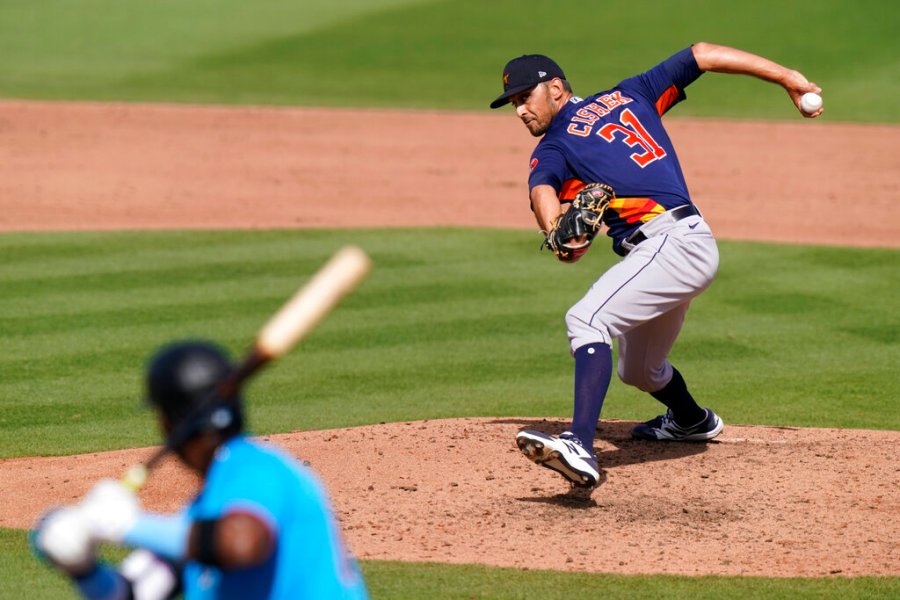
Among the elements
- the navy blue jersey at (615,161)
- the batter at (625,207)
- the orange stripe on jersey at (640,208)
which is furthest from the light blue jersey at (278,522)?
the orange stripe on jersey at (640,208)

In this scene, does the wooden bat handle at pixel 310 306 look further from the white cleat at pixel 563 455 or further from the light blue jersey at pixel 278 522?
the white cleat at pixel 563 455

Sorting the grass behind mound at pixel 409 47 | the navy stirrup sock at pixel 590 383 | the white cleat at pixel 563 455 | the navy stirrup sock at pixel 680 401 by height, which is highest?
the navy stirrup sock at pixel 590 383

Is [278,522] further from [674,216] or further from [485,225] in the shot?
[485,225]

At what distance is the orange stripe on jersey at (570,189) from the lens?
22.2ft

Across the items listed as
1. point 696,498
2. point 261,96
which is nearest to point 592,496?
point 696,498

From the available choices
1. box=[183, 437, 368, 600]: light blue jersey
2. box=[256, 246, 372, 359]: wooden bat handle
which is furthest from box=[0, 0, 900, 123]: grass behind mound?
box=[183, 437, 368, 600]: light blue jersey

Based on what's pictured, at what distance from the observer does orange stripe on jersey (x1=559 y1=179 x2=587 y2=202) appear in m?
6.77

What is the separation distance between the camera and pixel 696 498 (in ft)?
21.7

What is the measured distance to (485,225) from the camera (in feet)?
48.2

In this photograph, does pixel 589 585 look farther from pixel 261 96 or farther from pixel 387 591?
pixel 261 96

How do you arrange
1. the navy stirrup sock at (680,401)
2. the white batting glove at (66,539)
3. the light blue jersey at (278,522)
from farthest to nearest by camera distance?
the navy stirrup sock at (680,401) < the light blue jersey at (278,522) < the white batting glove at (66,539)

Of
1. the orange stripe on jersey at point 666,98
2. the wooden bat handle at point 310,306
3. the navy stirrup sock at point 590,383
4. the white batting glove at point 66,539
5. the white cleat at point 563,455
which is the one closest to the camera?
the white batting glove at point 66,539

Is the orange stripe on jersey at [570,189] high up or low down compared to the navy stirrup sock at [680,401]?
up

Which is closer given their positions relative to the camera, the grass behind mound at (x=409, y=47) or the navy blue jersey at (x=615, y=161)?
the navy blue jersey at (x=615, y=161)
